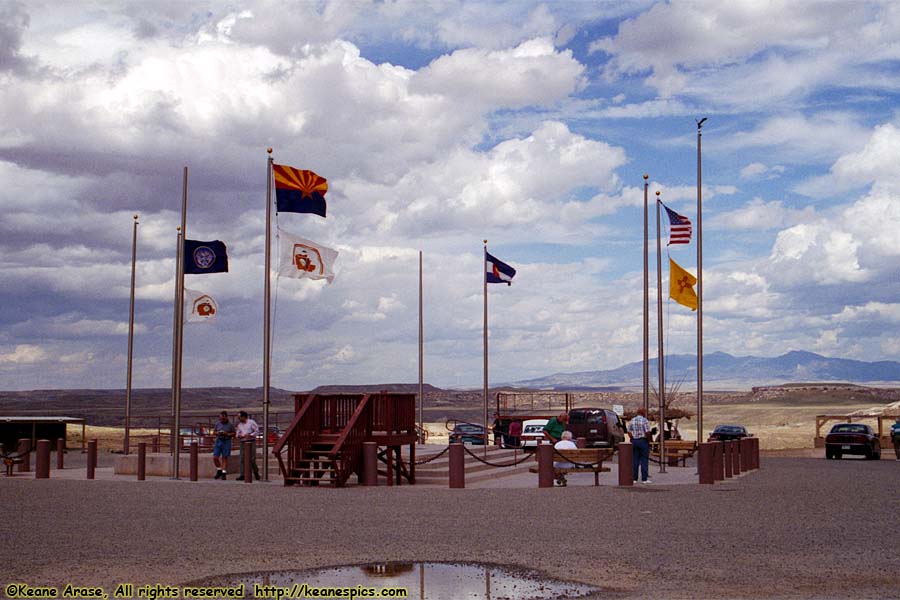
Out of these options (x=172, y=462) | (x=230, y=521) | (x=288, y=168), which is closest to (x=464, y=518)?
A: (x=230, y=521)

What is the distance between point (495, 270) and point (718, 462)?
13.8 meters

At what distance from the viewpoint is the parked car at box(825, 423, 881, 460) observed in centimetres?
4400

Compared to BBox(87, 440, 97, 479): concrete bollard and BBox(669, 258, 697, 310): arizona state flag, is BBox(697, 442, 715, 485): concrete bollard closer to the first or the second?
BBox(669, 258, 697, 310): arizona state flag

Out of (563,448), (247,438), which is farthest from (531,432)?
(247,438)

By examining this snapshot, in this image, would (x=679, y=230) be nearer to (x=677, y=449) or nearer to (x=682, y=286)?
(x=682, y=286)

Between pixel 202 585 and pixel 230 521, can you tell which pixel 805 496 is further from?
pixel 202 585

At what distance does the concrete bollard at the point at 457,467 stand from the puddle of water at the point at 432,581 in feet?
39.5

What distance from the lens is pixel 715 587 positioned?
34.7ft

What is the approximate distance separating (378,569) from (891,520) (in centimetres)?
910

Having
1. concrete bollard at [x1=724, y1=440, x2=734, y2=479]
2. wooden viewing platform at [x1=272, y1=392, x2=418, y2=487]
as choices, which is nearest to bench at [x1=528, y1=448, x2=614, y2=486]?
wooden viewing platform at [x1=272, y1=392, x2=418, y2=487]

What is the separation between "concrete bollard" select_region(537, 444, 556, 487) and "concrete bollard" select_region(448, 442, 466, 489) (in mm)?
1732

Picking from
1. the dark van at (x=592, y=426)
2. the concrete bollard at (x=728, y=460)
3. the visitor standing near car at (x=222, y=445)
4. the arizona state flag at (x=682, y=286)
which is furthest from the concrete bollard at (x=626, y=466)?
the dark van at (x=592, y=426)

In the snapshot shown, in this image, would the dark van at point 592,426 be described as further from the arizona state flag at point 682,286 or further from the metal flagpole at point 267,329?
the metal flagpole at point 267,329

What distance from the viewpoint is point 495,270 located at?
3784 cm
